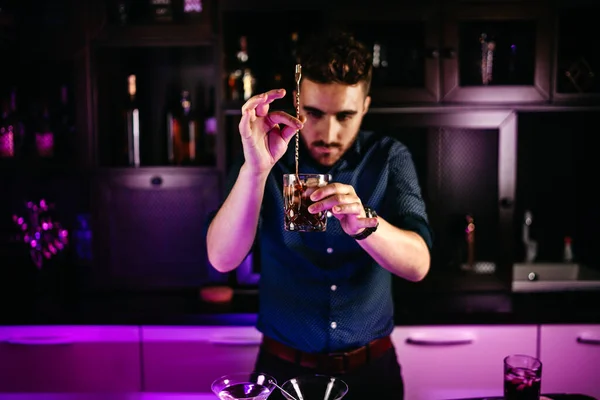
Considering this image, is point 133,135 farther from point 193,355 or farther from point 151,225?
point 193,355

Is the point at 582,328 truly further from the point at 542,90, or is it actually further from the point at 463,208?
the point at 542,90

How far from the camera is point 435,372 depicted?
218 centimetres

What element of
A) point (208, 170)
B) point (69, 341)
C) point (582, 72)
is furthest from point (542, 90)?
point (69, 341)

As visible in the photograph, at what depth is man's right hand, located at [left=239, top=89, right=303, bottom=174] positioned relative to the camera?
4.31ft

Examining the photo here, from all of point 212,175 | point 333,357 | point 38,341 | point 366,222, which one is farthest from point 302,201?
point 38,341

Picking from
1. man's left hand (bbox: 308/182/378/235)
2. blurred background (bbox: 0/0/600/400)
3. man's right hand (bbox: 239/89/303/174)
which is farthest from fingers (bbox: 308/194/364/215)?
blurred background (bbox: 0/0/600/400)

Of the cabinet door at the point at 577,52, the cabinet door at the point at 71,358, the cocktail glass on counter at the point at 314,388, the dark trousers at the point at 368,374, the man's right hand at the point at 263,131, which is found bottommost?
the cabinet door at the point at 71,358

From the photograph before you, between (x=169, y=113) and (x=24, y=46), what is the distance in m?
0.65

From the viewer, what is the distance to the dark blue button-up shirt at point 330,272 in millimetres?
1687

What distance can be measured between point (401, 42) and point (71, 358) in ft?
6.17

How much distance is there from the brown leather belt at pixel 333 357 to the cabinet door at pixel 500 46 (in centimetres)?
117

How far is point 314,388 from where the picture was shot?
1192mm

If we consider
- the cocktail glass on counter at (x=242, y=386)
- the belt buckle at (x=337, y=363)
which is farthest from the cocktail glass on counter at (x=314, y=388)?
the belt buckle at (x=337, y=363)

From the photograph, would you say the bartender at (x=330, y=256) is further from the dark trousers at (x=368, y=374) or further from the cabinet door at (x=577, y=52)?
the cabinet door at (x=577, y=52)
